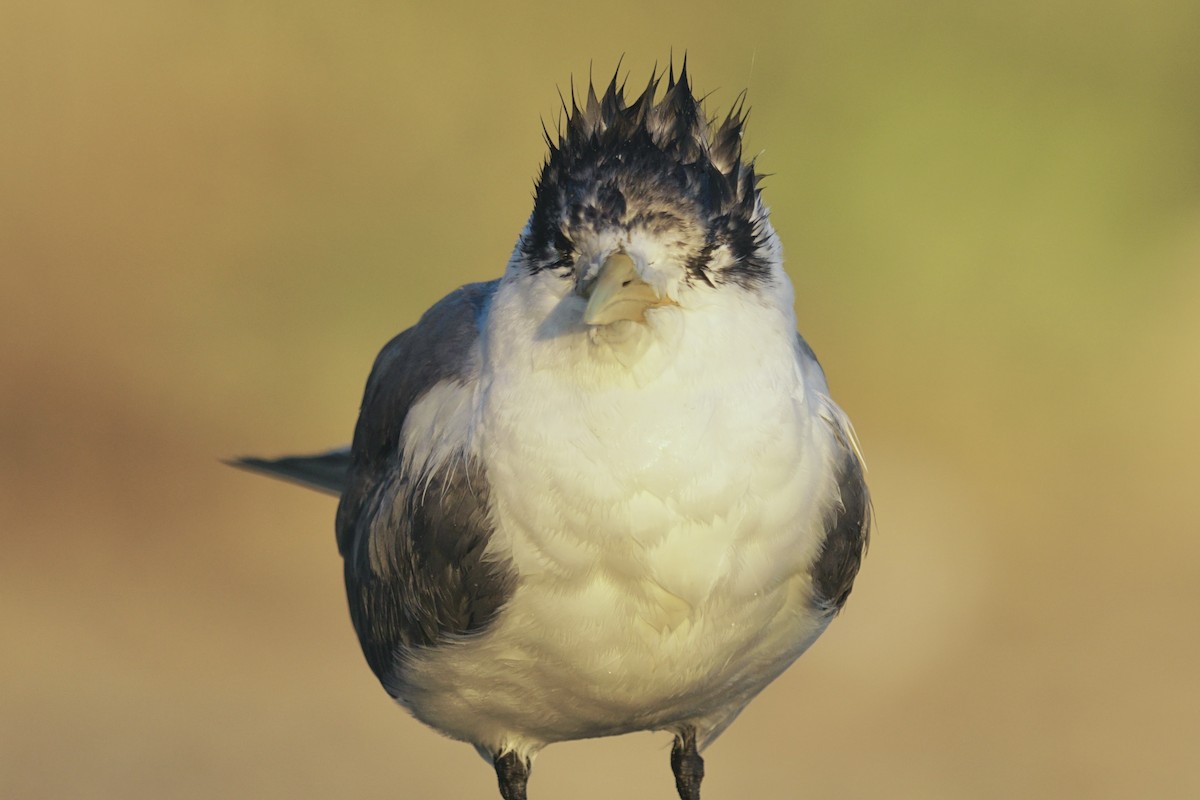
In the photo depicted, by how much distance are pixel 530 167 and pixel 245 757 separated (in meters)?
3.93

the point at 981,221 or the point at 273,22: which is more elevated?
the point at 273,22

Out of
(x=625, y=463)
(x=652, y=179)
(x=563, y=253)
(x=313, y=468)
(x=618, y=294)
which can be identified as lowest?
(x=625, y=463)

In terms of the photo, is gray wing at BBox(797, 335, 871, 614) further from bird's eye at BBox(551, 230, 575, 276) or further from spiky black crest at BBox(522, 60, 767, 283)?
bird's eye at BBox(551, 230, 575, 276)

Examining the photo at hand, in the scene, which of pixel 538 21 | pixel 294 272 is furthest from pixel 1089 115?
pixel 294 272

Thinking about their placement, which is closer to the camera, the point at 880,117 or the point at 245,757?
the point at 245,757

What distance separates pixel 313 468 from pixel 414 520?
1615 mm

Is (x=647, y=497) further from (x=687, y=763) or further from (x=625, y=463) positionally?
(x=687, y=763)

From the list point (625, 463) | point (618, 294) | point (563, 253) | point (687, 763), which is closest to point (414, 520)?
point (625, 463)

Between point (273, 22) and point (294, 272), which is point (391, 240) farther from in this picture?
point (273, 22)

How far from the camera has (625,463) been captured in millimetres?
3459

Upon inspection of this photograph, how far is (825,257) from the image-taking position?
9836 mm

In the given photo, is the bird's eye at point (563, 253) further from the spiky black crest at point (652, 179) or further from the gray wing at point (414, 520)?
the gray wing at point (414, 520)

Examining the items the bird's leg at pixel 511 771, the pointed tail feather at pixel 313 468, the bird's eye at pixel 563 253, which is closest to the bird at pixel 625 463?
the bird's eye at pixel 563 253

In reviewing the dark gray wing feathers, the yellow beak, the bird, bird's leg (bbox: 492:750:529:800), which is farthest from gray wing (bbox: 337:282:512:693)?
the dark gray wing feathers
